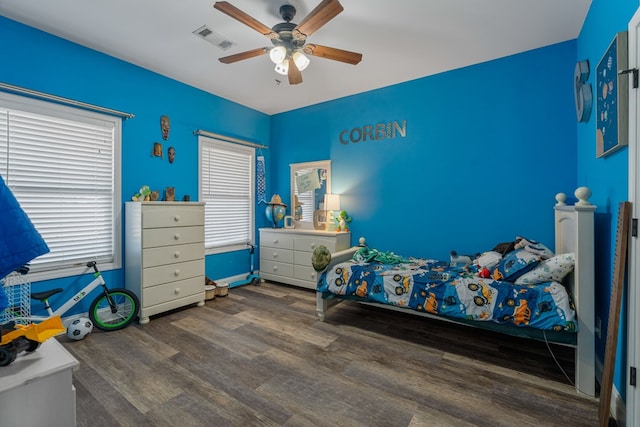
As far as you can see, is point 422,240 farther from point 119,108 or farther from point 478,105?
point 119,108

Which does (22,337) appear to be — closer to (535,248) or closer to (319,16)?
(319,16)

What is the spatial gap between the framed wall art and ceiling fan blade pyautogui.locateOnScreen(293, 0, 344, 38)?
4.98ft

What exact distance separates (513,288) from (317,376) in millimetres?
1517

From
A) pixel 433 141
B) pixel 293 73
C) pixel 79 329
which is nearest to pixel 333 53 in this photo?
pixel 293 73

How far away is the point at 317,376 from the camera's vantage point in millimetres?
1966

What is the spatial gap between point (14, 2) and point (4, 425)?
2.94 m

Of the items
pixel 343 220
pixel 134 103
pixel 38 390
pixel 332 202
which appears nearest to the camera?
pixel 38 390

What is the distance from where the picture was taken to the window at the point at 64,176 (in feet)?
7.93

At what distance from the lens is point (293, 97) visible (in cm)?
407

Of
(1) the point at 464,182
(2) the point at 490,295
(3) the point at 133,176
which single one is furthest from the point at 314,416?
(3) the point at 133,176

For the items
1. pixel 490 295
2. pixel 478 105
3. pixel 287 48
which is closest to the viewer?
pixel 490 295

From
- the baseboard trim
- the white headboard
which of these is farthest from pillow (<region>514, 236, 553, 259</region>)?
the baseboard trim

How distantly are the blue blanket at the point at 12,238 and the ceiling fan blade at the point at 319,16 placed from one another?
5.95ft

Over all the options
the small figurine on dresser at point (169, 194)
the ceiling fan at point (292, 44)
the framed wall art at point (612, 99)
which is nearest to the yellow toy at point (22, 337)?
the ceiling fan at point (292, 44)
